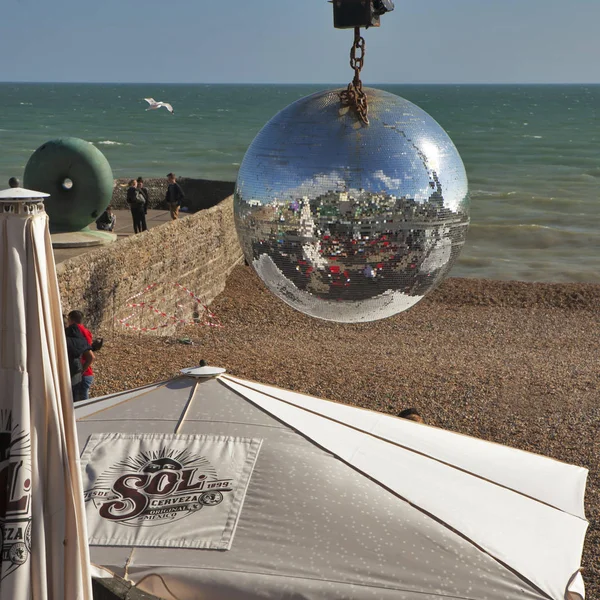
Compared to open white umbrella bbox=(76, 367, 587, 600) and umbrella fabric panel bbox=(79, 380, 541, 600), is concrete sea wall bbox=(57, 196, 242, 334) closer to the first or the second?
open white umbrella bbox=(76, 367, 587, 600)

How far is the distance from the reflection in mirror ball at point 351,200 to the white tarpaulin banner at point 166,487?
162 centimetres

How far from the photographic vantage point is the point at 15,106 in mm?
152750

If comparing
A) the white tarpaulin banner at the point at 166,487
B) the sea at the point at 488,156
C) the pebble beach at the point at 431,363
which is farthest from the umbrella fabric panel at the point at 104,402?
the sea at the point at 488,156

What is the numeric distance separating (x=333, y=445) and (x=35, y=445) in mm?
2028

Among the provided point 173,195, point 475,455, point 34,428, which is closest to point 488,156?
point 173,195

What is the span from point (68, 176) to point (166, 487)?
14148 millimetres

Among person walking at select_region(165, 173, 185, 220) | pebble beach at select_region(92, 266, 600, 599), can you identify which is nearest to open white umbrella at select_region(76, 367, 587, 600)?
pebble beach at select_region(92, 266, 600, 599)

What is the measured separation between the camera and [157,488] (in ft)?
15.7

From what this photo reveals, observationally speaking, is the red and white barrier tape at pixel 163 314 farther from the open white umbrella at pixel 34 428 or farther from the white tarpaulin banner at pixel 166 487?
the open white umbrella at pixel 34 428

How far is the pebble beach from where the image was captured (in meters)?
9.68

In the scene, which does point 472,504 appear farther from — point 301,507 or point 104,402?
point 104,402

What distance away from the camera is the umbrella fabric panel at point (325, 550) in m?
4.32

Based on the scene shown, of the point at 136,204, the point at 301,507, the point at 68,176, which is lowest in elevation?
the point at 136,204

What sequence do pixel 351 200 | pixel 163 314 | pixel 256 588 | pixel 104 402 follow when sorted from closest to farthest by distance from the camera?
1. pixel 351 200
2. pixel 256 588
3. pixel 104 402
4. pixel 163 314
